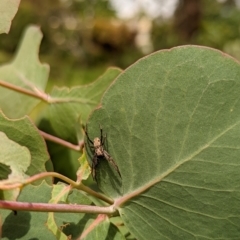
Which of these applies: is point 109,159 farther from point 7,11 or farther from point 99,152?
point 7,11

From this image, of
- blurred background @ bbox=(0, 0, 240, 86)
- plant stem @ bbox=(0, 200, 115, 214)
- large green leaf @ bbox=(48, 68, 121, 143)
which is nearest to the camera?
plant stem @ bbox=(0, 200, 115, 214)

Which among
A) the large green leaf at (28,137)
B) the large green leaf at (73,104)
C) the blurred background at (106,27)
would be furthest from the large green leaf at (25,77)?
the blurred background at (106,27)

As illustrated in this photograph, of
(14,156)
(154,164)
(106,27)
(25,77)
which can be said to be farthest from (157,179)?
(106,27)

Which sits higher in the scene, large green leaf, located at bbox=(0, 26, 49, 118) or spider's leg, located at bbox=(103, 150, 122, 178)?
large green leaf, located at bbox=(0, 26, 49, 118)

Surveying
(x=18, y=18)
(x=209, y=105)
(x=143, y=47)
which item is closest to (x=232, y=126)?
(x=209, y=105)

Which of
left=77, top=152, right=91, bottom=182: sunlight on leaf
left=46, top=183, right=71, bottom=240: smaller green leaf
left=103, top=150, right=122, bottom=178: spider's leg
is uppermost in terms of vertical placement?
left=103, top=150, right=122, bottom=178: spider's leg

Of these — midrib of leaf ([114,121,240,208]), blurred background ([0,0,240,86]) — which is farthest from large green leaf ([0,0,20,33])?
blurred background ([0,0,240,86])

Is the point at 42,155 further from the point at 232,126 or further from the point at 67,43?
the point at 67,43

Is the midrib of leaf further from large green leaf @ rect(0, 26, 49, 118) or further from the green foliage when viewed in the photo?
large green leaf @ rect(0, 26, 49, 118)

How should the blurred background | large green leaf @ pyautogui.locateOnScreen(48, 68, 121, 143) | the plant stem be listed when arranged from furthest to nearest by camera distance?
the blurred background
large green leaf @ pyautogui.locateOnScreen(48, 68, 121, 143)
the plant stem
